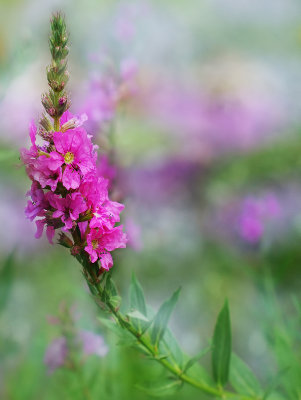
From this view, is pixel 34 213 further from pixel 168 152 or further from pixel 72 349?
pixel 168 152

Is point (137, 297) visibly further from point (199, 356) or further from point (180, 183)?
point (180, 183)

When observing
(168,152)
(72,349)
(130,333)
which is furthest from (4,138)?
(130,333)

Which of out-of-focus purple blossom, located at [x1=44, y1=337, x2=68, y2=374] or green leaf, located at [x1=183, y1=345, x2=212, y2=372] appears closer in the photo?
green leaf, located at [x1=183, y1=345, x2=212, y2=372]

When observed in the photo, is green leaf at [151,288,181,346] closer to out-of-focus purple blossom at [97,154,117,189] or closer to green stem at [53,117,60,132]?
green stem at [53,117,60,132]

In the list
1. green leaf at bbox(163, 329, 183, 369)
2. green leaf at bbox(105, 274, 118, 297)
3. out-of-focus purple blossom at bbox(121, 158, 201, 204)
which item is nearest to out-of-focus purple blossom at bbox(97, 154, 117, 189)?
green leaf at bbox(163, 329, 183, 369)

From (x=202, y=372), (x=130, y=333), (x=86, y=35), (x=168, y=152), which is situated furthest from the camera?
(x=86, y=35)

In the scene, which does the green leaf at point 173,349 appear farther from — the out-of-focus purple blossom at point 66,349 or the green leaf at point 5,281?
the green leaf at point 5,281

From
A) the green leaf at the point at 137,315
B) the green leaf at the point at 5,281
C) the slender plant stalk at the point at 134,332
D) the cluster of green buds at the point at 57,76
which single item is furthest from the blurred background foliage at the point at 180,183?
the green leaf at the point at 137,315
